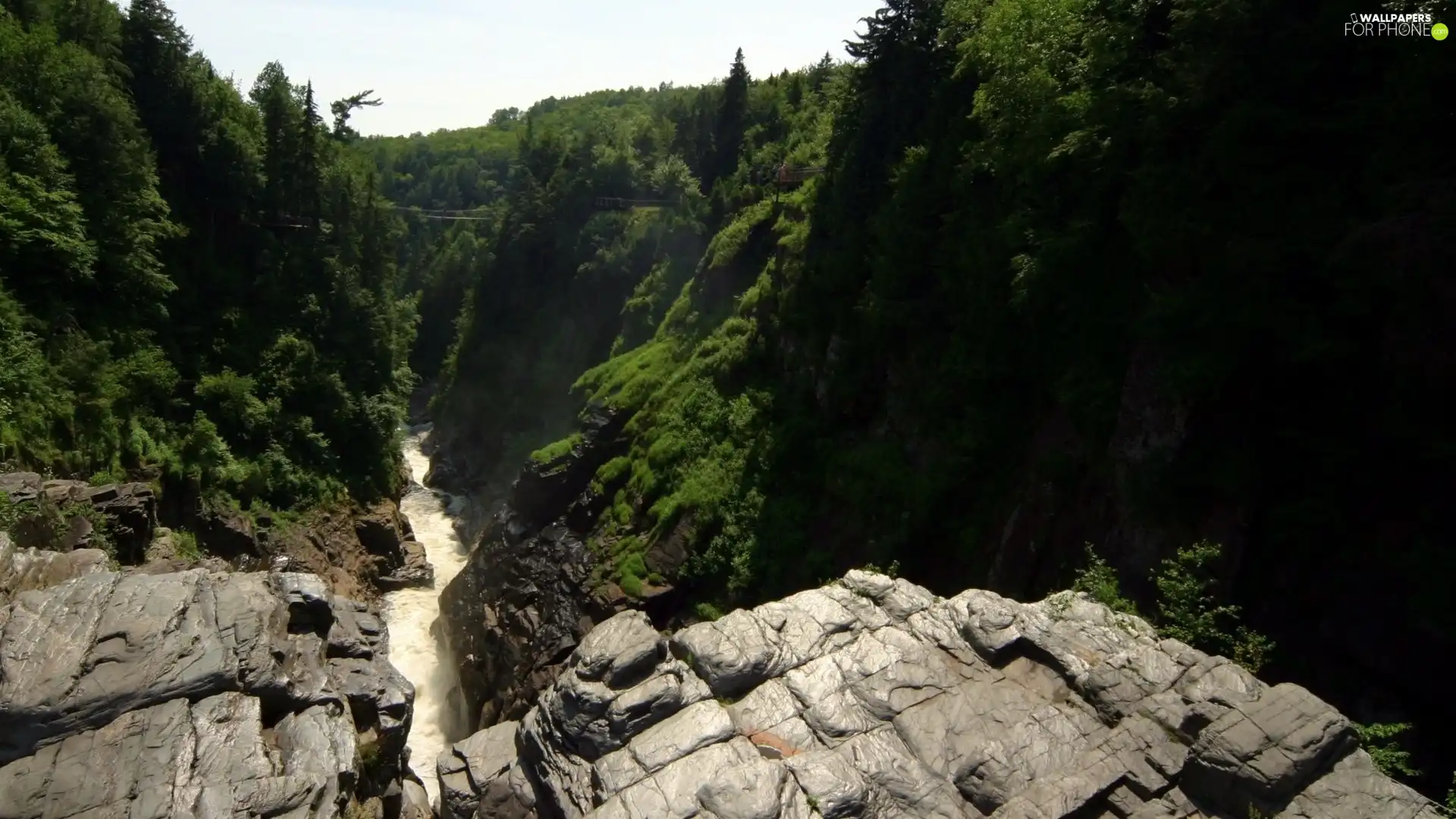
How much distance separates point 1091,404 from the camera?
18.5 metres

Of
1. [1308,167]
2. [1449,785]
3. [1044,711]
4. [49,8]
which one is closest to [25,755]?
[1044,711]

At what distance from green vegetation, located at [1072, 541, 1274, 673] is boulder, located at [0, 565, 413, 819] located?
14327 millimetres

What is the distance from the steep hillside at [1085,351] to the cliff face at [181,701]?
12.8 metres

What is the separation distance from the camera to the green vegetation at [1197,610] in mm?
14062

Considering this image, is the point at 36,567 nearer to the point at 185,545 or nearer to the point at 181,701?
the point at 181,701

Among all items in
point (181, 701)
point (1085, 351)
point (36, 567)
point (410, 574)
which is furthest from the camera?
point (410, 574)

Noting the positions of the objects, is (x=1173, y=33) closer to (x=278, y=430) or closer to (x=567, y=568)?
(x=567, y=568)

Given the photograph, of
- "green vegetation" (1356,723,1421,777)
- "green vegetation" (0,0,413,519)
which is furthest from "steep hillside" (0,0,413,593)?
"green vegetation" (1356,723,1421,777)

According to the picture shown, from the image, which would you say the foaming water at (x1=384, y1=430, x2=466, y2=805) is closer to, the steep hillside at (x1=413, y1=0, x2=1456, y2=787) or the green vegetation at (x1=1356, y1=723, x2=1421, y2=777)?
the steep hillside at (x1=413, y1=0, x2=1456, y2=787)

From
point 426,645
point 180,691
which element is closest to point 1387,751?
point 180,691

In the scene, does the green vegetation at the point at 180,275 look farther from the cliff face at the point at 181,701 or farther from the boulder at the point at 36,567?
the cliff face at the point at 181,701

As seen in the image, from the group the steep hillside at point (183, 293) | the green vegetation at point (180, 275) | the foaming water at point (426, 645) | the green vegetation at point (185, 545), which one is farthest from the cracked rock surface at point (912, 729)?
the green vegetation at point (180, 275)

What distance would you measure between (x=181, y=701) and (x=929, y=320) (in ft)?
70.8

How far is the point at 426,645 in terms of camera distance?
33406 millimetres
